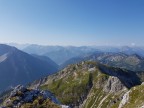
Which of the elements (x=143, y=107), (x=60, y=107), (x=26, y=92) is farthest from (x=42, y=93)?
(x=143, y=107)

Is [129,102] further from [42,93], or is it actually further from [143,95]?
[42,93]

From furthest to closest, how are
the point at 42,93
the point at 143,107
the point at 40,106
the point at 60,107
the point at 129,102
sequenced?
the point at 42,93 < the point at 129,102 < the point at 40,106 < the point at 60,107 < the point at 143,107

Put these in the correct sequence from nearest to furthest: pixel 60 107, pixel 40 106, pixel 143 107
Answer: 1. pixel 143 107
2. pixel 60 107
3. pixel 40 106

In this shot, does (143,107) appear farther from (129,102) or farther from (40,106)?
(40,106)

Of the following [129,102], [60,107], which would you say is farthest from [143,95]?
[60,107]

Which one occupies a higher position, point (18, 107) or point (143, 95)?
point (143, 95)

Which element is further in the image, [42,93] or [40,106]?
[42,93]

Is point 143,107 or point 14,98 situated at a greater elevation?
point 143,107

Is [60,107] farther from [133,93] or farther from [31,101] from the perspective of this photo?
[133,93]

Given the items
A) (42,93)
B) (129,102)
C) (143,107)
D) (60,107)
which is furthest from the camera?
(42,93)
